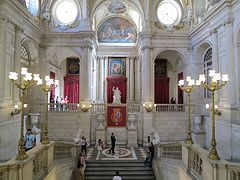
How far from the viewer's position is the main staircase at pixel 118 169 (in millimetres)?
11812

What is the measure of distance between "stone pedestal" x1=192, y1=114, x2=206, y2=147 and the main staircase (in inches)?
217

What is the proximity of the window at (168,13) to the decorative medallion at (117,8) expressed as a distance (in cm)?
479

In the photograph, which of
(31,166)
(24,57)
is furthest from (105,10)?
(31,166)

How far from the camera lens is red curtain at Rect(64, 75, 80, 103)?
24859 mm

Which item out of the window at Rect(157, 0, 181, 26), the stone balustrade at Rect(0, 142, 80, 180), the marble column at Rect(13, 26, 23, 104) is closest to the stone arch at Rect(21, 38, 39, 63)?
the marble column at Rect(13, 26, 23, 104)

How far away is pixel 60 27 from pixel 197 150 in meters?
14.8

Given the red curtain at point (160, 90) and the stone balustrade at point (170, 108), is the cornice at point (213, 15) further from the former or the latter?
the red curtain at point (160, 90)

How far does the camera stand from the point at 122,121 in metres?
17.7

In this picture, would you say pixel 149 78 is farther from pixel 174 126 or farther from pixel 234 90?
pixel 234 90

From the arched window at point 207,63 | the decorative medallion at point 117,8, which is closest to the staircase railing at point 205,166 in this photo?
the arched window at point 207,63

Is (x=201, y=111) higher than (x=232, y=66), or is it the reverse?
(x=232, y=66)

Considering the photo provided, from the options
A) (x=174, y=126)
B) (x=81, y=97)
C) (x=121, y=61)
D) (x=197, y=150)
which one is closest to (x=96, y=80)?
(x=121, y=61)

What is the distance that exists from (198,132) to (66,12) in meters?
14.2

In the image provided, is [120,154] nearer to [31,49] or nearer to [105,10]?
[31,49]
